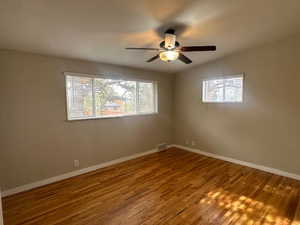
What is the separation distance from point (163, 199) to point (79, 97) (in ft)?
7.84

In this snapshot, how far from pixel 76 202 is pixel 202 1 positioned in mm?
3094

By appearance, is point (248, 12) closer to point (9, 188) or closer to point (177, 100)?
point (177, 100)

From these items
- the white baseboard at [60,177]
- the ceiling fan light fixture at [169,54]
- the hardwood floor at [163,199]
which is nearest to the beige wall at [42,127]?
the white baseboard at [60,177]

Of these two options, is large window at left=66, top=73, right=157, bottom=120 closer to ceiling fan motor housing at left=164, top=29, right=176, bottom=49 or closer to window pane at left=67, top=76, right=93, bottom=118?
window pane at left=67, top=76, right=93, bottom=118

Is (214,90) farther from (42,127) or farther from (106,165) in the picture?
(42,127)

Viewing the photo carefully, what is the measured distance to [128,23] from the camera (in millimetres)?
2080

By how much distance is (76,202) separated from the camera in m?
2.31

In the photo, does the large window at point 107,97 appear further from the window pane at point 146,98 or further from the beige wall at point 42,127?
the beige wall at point 42,127

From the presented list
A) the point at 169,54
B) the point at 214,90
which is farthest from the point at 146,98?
the point at 169,54

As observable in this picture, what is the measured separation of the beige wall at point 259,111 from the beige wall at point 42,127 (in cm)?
221

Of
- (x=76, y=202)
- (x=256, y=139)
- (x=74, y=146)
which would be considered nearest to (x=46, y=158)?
(x=74, y=146)

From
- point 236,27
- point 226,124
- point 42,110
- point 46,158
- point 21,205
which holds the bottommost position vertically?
point 21,205

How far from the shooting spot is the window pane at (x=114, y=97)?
345 centimetres

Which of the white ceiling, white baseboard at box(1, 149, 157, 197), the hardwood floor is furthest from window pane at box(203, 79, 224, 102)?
white baseboard at box(1, 149, 157, 197)
